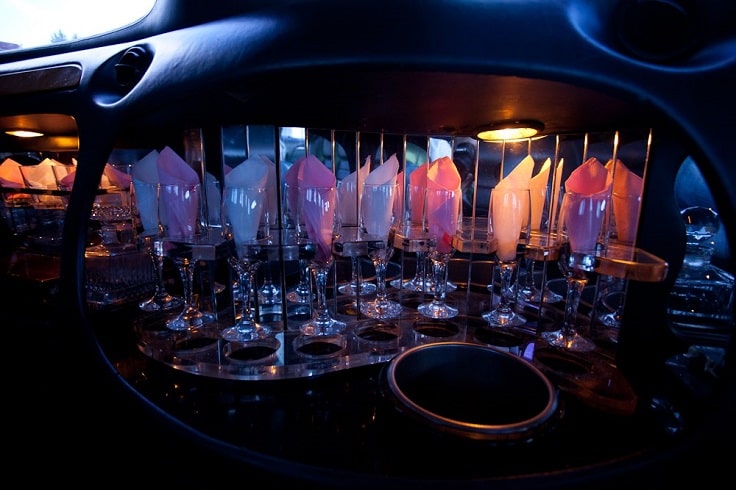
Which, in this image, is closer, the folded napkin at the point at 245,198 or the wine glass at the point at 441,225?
the folded napkin at the point at 245,198

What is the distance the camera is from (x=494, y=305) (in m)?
0.73

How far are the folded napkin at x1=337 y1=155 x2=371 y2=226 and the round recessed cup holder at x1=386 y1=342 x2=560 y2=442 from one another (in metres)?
0.35

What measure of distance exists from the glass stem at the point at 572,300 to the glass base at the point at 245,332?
474 mm

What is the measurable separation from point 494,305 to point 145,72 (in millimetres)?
644

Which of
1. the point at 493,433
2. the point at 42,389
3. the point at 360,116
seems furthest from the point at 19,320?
the point at 493,433

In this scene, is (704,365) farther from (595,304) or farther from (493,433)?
(493,433)

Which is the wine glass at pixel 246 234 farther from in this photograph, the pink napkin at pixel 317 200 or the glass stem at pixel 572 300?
the glass stem at pixel 572 300

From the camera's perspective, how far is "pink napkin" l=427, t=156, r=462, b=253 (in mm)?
665

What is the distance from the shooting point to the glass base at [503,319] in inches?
26.0

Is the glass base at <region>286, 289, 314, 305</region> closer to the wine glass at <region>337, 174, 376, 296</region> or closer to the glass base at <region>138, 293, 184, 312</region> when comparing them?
the wine glass at <region>337, 174, 376, 296</region>

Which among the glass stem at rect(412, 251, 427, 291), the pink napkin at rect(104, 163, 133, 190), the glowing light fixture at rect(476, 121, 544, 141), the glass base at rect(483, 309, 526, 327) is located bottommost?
the glass base at rect(483, 309, 526, 327)

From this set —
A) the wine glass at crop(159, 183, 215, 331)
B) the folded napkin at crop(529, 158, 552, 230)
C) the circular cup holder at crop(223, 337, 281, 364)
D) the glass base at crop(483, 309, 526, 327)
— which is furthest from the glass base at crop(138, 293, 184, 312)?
the folded napkin at crop(529, 158, 552, 230)

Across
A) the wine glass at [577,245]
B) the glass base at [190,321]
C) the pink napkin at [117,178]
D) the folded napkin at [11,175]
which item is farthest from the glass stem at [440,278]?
the folded napkin at [11,175]

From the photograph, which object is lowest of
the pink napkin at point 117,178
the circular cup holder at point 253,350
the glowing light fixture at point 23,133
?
the circular cup holder at point 253,350
